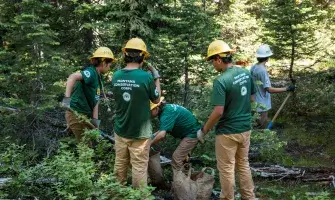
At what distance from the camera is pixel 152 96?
15.7 ft

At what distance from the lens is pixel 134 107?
4738mm

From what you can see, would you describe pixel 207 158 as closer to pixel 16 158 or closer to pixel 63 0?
pixel 16 158

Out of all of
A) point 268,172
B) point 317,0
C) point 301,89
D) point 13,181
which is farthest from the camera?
point 317,0

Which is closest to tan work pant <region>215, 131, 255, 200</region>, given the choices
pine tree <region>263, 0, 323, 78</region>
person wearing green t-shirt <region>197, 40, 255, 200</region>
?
person wearing green t-shirt <region>197, 40, 255, 200</region>

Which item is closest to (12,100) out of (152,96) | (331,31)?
(152,96)

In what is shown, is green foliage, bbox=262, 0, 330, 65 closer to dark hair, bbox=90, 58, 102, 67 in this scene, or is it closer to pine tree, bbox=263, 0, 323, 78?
pine tree, bbox=263, 0, 323, 78

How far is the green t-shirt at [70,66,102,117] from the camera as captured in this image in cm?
584

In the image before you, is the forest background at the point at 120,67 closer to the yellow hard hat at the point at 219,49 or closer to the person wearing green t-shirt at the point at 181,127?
the person wearing green t-shirt at the point at 181,127

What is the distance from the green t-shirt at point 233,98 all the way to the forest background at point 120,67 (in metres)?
1.31

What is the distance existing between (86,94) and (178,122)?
5.31 ft

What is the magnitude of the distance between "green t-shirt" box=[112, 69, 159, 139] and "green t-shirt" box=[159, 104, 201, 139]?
55 cm

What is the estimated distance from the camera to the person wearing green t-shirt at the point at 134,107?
4652mm

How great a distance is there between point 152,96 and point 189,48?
2838 mm

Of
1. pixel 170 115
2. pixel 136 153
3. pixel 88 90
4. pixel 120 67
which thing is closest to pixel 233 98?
pixel 170 115
